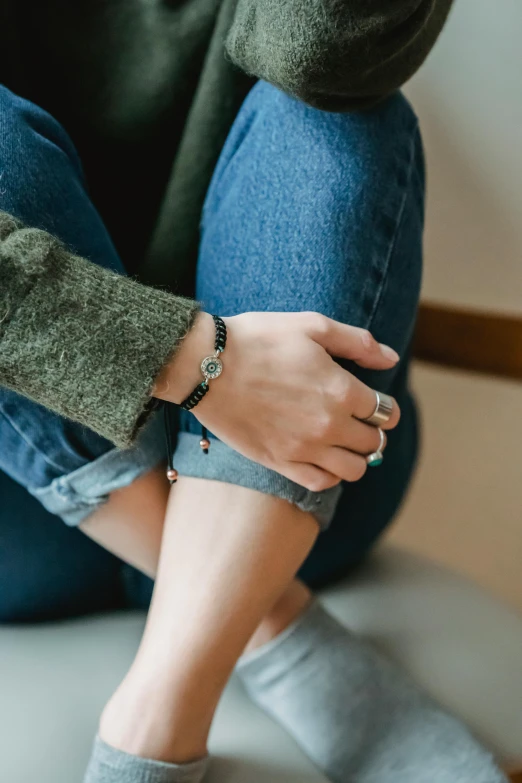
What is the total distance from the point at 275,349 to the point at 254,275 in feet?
0.21

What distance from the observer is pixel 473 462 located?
1051 millimetres

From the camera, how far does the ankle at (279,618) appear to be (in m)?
0.57

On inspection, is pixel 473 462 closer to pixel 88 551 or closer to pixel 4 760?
pixel 88 551

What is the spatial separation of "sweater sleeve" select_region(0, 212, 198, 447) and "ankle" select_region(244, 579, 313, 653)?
0.23m

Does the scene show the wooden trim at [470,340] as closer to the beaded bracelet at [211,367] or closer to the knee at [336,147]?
the knee at [336,147]

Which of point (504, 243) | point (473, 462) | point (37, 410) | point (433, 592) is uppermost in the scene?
point (504, 243)

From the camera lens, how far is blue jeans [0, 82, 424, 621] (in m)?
0.47

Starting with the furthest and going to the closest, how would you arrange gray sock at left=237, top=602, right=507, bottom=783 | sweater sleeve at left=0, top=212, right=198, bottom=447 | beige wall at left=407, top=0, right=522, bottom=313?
beige wall at left=407, top=0, right=522, bottom=313 → gray sock at left=237, top=602, right=507, bottom=783 → sweater sleeve at left=0, top=212, right=198, bottom=447

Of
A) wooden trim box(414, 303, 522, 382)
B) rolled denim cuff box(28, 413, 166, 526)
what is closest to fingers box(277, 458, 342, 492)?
rolled denim cuff box(28, 413, 166, 526)

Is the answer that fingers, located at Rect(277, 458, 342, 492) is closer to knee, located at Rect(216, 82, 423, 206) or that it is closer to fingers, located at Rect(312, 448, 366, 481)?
fingers, located at Rect(312, 448, 366, 481)

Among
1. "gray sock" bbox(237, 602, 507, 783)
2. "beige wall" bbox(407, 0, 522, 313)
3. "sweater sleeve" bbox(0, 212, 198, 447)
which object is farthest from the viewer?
"beige wall" bbox(407, 0, 522, 313)

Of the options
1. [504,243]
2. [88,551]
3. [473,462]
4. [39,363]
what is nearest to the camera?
[39,363]

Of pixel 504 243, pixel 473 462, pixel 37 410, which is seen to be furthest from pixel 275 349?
pixel 473 462

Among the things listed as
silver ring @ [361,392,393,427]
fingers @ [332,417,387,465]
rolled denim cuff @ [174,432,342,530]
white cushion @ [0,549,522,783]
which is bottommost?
white cushion @ [0,549,522,783]
